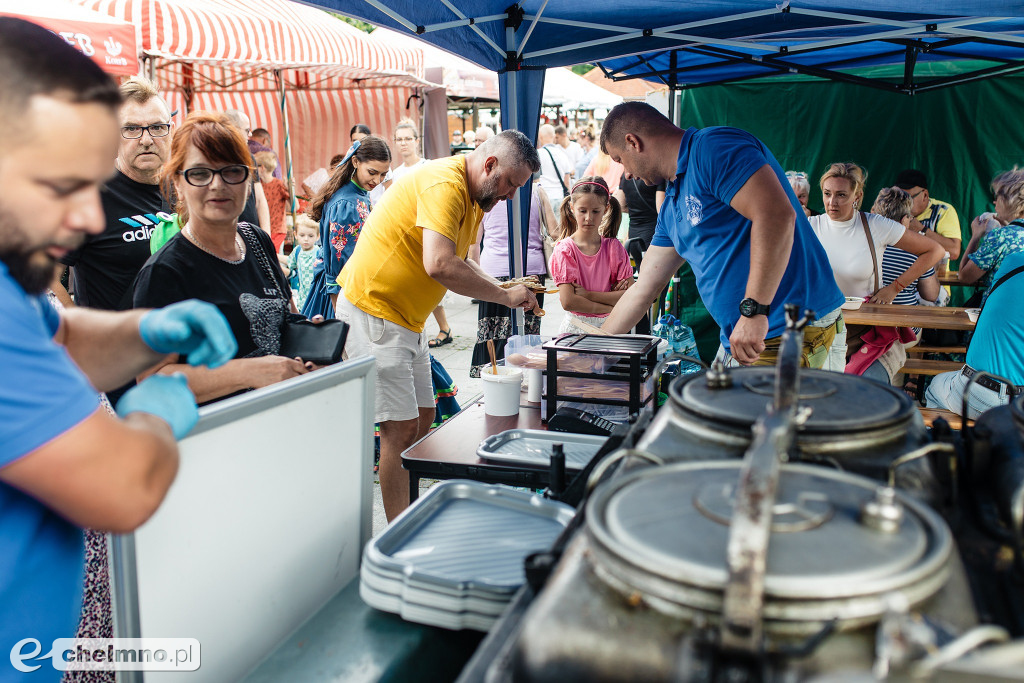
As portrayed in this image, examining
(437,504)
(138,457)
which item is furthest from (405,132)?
(138,457)

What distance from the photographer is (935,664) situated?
66 centimetres

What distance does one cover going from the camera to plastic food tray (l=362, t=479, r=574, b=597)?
1.29m

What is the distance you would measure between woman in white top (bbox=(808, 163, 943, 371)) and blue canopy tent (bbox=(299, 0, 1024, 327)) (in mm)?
921

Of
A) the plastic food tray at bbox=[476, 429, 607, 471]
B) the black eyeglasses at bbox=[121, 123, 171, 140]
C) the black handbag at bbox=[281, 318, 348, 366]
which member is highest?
the black eyeglasses at bbox=[121, 123, 171, 140]

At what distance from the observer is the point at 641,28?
461 centimetres

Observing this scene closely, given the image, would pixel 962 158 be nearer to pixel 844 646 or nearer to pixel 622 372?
pixel 622 372

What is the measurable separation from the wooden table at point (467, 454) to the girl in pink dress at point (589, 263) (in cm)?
147

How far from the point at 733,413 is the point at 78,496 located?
0.97 m

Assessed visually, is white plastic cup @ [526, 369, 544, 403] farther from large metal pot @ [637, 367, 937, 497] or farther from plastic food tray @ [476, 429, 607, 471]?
large metal pot @ [637, 367, 937, 497]

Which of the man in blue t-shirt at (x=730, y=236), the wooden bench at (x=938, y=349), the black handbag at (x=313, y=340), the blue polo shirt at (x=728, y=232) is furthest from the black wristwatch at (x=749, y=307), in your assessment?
the wooden bench at (x=938, y=349)

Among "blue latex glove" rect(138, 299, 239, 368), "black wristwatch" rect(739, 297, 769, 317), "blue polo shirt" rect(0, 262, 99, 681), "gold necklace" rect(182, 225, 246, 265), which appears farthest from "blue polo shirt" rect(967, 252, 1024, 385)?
"blue polo shirt" rect(0, 262, 99, 681)

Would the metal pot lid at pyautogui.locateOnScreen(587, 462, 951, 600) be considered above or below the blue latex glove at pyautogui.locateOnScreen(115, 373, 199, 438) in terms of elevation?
below

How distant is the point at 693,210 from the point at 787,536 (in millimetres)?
2167

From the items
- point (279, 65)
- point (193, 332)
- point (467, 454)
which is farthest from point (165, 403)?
point (279, 65)
